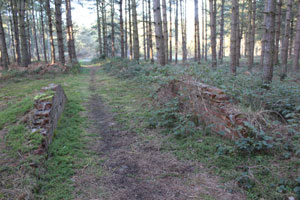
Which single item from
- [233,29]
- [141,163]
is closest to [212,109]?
[141,163]

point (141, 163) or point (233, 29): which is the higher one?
point (233, 29)

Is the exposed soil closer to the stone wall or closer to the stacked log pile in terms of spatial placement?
the stone wall

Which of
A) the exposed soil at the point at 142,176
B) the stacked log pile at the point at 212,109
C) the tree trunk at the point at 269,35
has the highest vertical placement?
the tree trunk at the point at 269,35

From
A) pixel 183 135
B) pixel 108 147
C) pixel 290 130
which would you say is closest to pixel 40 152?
pixel 108 147

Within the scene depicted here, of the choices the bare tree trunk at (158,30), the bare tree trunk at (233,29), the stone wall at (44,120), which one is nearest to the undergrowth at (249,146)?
the stone wall at (44,120)

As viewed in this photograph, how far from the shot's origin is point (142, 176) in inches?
139

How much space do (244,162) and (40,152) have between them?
349 centimetres

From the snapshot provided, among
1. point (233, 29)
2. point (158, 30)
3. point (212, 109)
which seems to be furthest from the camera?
point (158, 30)

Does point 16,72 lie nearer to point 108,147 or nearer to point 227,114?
point 108,147

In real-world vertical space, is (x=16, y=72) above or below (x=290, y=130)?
above

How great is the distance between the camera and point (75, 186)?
Answer: 3.25m

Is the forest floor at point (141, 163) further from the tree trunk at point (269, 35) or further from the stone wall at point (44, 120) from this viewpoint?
the tree trunk at point (269, 35)

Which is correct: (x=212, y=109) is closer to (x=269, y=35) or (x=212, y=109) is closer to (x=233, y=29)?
(x=269, y=35)

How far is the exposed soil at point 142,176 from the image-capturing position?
3.06 meters
